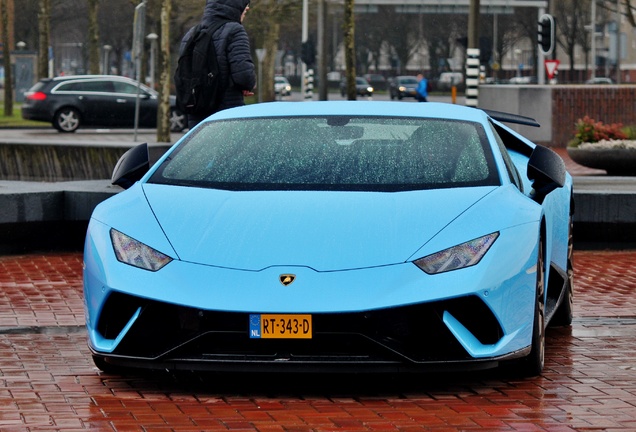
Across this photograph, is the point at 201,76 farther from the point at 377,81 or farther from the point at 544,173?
the point at 377,81

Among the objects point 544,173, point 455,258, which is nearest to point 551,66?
point 544,173

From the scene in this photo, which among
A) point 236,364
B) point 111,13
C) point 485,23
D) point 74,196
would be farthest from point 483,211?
point 485,23

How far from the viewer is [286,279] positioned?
5.48 m

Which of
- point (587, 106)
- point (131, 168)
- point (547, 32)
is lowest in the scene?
point (587, 106)

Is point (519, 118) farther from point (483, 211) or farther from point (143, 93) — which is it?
point (143, 93)

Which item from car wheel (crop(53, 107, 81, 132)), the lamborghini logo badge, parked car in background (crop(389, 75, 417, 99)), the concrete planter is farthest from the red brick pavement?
parked car in background (crop(389, 75, 417, 99))

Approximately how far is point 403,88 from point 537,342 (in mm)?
75765

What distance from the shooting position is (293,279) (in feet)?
18.0

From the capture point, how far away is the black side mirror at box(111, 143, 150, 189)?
672cm

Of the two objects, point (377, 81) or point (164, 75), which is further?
point (377, 81)

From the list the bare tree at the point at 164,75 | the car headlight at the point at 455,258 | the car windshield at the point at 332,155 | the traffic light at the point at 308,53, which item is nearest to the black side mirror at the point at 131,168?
the car windshield at the point at 332,155

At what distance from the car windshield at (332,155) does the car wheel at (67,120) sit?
3126 centimetres

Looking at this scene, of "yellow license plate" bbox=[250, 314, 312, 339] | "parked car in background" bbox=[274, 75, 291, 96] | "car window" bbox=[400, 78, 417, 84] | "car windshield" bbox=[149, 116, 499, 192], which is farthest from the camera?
"car window" bbox=[400, 78, 417, 84]

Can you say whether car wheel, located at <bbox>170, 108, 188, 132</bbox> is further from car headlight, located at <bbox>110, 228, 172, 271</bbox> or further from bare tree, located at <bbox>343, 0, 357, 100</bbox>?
car headlight, located at <bbox>110, 228, 172, 271</bbox>
